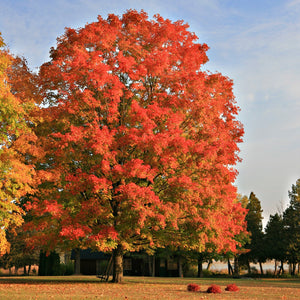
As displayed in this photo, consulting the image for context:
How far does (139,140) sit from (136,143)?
34 centimetres

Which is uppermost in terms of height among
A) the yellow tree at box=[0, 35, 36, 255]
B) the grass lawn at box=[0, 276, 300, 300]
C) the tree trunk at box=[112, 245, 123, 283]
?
the yellow tree at box=[0, 35, 36, 255]

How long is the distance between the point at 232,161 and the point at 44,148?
11.9 m

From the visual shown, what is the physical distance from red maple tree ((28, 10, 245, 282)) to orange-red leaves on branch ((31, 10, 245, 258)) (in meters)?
0.07

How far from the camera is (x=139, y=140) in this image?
22828mm

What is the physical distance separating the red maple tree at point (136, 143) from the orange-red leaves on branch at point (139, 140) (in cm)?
7

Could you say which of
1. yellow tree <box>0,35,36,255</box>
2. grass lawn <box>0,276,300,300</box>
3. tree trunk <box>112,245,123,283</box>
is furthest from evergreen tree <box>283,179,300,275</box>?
yellow tree <box>0,35,36,255</box>

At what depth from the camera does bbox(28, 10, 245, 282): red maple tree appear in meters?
23.3

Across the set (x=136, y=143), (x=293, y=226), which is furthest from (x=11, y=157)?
(x=293, y=226)

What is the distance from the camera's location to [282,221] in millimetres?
62781

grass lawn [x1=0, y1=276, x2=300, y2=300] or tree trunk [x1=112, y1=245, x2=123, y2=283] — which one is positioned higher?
tree trunk [x1=112, y1=245, x2=123, y2=283]

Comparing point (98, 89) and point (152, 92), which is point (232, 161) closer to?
point (152, 92)

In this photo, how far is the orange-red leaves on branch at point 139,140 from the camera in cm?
2328

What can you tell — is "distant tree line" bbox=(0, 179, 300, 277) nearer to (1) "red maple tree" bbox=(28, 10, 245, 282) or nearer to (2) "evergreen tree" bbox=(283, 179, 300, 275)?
(2) "evergreen tree" bbox=(283, 179, 300, 275)

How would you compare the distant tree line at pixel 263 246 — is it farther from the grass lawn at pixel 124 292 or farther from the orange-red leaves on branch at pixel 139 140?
the orange-red leaves on branch at pixel 139 140
